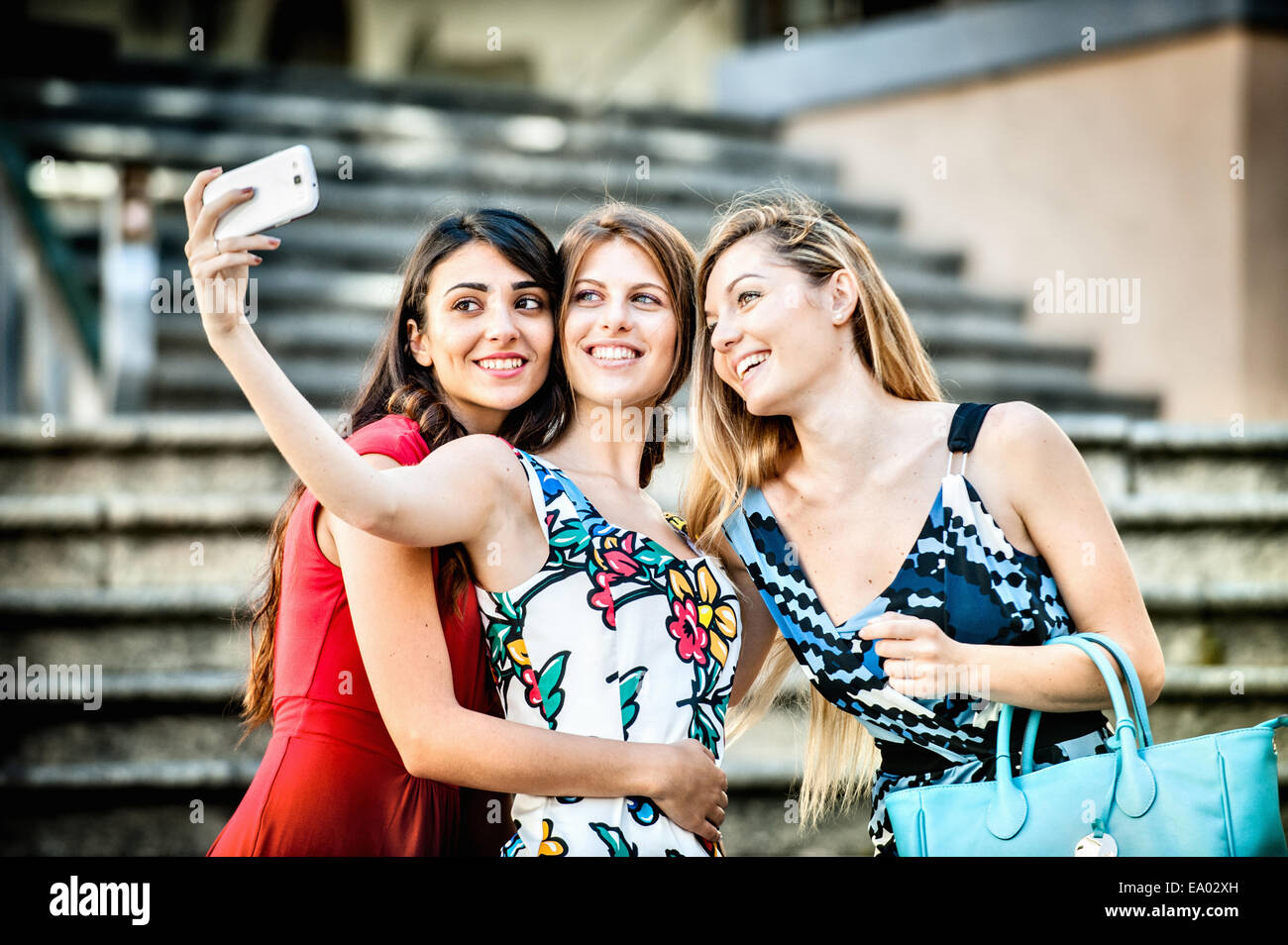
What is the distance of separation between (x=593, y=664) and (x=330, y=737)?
1.52 feet

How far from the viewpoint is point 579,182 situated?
5727 millimetres

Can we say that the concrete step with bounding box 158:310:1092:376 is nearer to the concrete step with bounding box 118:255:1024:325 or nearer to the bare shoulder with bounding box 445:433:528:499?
the concrete step with bounding box 118:255:1024:325

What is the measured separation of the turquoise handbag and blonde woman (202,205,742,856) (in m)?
0.40

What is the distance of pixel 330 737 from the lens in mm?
2061

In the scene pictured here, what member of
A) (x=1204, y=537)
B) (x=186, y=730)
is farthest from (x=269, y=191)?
(x=1204, y=537)

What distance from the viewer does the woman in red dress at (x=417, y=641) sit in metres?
1.94

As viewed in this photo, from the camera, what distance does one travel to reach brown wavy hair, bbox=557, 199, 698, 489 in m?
2.34

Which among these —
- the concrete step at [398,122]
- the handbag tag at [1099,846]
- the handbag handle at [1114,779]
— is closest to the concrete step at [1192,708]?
the handbag handle at [1114,779]

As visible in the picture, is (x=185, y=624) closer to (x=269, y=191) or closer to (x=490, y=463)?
(x=490, y=463)

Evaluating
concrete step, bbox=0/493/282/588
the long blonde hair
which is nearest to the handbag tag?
the long blonde hair

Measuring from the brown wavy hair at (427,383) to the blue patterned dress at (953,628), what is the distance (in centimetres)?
61

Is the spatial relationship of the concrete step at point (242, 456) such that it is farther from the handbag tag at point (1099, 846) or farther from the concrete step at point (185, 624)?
the handbag tag at point (1099, 846)

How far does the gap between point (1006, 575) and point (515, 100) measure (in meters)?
5.09
